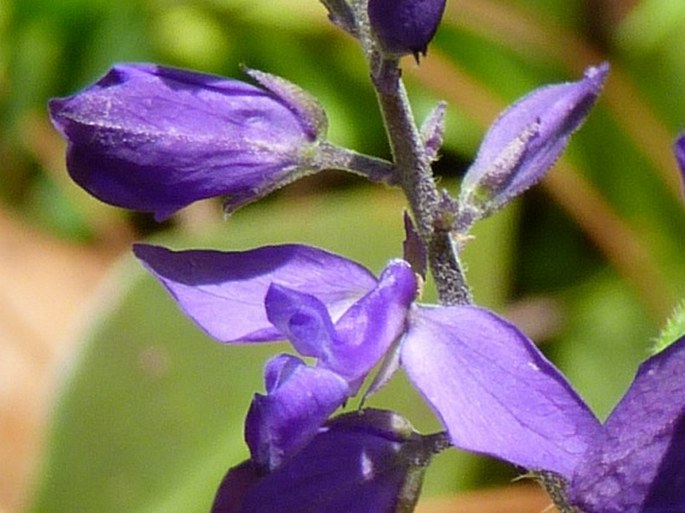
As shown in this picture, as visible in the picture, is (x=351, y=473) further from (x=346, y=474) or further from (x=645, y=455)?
(x=645, y=455)

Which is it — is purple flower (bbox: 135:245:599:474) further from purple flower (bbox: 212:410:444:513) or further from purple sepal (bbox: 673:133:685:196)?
purple sepal (bbox: 673:133:685:196)

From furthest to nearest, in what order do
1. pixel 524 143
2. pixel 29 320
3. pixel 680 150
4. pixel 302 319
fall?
pixel 29 320 < pixel 524 143 < pixel 302 319 < pixel 680 150

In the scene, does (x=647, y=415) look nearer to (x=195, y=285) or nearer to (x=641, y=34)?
(x=195, y=285)

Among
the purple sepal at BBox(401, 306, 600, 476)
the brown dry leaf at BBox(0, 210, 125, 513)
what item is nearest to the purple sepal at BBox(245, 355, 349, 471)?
the purple sepal at BBox(401, 306, 600, 476)

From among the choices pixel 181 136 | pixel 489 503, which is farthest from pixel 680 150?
pixel 489 503

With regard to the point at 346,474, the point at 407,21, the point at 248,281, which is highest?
the point at 407,21

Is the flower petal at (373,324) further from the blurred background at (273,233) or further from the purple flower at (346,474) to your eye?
the blurred background at (273,233)
